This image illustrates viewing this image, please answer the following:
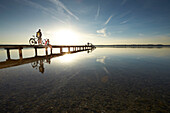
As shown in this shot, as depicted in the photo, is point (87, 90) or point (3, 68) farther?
point (3, 68)

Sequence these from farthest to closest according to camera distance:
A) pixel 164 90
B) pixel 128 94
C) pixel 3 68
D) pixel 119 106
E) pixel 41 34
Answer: pixel 41 34 → pixel 3 68 → pixel 164 90 → pixel 128 94 → pixel 119 106

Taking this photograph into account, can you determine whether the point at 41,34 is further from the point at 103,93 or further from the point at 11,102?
the point at 103,93

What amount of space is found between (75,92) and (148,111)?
2.12 m

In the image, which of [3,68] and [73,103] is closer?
[73,103]

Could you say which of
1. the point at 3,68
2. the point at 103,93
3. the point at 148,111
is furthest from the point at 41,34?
the point at 148,111

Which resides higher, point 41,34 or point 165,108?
point 41,34

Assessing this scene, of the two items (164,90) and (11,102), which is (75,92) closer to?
(11,102)

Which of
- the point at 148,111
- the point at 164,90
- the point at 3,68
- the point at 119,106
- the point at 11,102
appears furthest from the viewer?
the point at 3,68

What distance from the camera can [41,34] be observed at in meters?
14.3

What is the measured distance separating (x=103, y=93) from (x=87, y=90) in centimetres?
58

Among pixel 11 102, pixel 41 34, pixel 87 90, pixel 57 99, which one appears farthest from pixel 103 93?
pixel 41 34

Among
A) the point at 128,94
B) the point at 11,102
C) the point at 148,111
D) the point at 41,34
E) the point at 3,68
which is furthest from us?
the point at 41,34

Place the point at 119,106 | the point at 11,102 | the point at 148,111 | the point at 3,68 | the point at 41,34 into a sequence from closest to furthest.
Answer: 1. the point at 148,111
2. the point at 119,106
3. the point at 11,102
4. the point at 3,68
5. the point at 41,34

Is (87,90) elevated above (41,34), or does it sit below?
below
